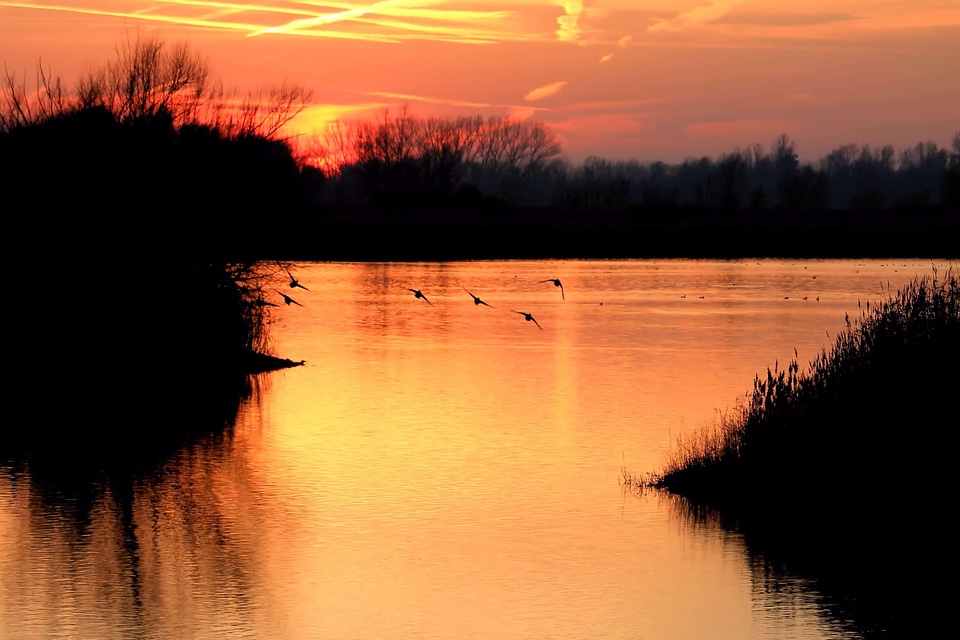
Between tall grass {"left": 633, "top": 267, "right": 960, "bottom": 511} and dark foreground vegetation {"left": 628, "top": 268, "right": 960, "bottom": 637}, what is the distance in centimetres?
1

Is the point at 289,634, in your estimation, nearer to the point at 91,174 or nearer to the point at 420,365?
the point at 91,174

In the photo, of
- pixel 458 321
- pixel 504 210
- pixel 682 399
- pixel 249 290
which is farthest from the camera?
pixel 504 210

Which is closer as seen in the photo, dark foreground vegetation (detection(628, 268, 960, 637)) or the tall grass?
dark foreground vegetation (detection(628, 268, 960, 637))

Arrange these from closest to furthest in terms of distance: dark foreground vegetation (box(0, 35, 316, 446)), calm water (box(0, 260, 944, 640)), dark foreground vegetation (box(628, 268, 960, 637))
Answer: calm water (box(0, 260, 944, 640)), dark foreground vegetation (box(628, 268, 960, 637)), dark foreground vegetation (box(0, 35, 316, 446))

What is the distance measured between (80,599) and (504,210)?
83671mm

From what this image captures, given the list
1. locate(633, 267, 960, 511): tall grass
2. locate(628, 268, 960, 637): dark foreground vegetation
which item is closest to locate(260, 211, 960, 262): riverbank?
locate(633, 267, 960, 511): tall grass

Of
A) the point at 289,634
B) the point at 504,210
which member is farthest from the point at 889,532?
the point at 504,210

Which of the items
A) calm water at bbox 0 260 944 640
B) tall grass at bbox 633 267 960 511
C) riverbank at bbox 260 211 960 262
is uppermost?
riverbank at bbox 260 211 960 262

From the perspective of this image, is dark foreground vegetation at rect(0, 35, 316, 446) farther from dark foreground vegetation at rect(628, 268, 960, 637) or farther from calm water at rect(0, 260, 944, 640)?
dark foreground vegetation at rect(628, 268, 960, 637)

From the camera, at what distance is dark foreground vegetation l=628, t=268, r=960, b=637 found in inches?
544

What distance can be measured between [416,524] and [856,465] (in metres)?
4.92

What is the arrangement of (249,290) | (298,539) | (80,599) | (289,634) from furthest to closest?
1. (249,290)
2. (298,539)
3. (80,599)
4. (289,634)

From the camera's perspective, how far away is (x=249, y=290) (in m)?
29.2

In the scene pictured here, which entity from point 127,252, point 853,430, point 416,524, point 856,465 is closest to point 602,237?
point 127,252
